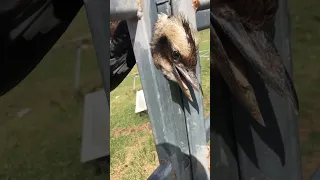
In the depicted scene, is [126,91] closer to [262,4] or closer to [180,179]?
[180,179]

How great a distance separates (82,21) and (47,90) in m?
0.06

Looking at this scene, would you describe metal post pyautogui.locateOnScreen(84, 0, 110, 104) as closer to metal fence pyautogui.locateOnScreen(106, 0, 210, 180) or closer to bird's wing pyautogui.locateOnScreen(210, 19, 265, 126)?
bird's wing pyautogui.locateOnScreen(210, 19, 265, 126)

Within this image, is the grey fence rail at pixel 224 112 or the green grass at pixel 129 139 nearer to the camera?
the grey fence rail at pixel 224 112

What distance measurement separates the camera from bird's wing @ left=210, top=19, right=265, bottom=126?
1.20 ft

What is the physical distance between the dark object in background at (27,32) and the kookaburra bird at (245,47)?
13 centimetres

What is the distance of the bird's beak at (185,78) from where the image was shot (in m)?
0.78

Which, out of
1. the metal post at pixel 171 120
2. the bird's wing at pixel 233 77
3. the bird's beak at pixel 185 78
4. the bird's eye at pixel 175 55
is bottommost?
the metal post at pixel 171 120

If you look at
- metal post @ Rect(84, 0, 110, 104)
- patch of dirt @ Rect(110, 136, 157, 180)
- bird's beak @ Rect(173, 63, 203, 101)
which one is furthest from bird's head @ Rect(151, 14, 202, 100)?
metal post @ Rect(84, 0, 110, 104)

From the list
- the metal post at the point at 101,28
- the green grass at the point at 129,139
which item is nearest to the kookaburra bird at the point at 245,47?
the metal post at the point at 101,28

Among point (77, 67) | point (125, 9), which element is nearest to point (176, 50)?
point (125, 9)

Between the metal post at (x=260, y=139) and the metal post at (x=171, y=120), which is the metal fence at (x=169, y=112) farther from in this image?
the metal post at (x=260, y=139)

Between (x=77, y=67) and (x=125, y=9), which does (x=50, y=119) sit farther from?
(x=125, y=9)

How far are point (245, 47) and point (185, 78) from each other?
44 cm

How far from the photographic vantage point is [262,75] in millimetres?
394
